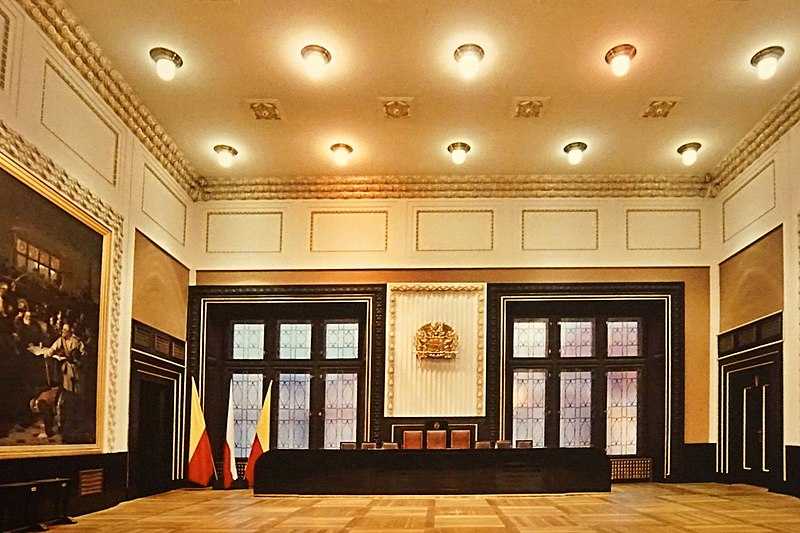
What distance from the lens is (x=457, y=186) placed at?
13281 mm

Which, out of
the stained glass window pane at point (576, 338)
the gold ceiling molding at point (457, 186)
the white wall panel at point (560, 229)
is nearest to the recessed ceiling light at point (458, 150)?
the gold ceiling molding at point (457, 186)

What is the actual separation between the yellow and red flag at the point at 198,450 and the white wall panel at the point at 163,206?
2.19m

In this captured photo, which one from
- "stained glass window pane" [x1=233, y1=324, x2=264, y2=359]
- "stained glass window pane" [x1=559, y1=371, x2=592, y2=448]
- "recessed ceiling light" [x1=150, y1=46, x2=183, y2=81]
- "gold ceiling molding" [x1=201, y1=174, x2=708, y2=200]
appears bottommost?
"stained glass window pane" [x1=559, y1=371, x2=592, y2=448]

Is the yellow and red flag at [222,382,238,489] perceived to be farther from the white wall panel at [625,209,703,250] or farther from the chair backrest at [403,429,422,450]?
the white wall panel at [625,209,703,250]

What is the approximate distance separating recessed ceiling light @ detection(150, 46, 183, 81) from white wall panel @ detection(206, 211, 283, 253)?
436cm

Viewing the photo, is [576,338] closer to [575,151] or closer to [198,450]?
[575,151]

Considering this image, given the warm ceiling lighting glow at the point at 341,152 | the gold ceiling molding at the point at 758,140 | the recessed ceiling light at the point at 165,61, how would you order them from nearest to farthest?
the recessed ceiling light at the point at 165,61 → the gold ceiling molding at the point at 758,140 → the warm ceiling lighting glow at the point at 341,152

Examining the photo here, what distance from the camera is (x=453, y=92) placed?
1006cm

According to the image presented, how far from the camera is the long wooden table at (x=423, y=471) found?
10.7 metres

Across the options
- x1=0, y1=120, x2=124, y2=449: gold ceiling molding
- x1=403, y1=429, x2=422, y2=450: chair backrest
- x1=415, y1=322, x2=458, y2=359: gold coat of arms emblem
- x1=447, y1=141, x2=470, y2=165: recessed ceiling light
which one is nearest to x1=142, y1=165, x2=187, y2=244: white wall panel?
x1=0, y1=120, x2=124, y2=449: gold ceiling molding

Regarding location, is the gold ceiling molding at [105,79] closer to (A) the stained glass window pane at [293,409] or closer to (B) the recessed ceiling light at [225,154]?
(B) the recessed ceiling light at [225,154]

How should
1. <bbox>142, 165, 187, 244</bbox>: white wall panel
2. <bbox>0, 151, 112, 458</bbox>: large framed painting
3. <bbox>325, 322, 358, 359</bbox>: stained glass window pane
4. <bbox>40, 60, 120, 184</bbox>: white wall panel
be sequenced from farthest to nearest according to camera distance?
<bbox>325, 322, 358, 359</bbox>: stained glass window pane
<bbox>142, 165, 187, 244</bbox>: white wall panel
<bbox>40, 60, 120, 184</bbox>: white wall panel
<bbox>0, 151, 112, 458</bbox>: large framed painting

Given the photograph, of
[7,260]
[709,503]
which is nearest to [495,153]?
[709,503]

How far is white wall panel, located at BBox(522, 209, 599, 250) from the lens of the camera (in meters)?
13.2
